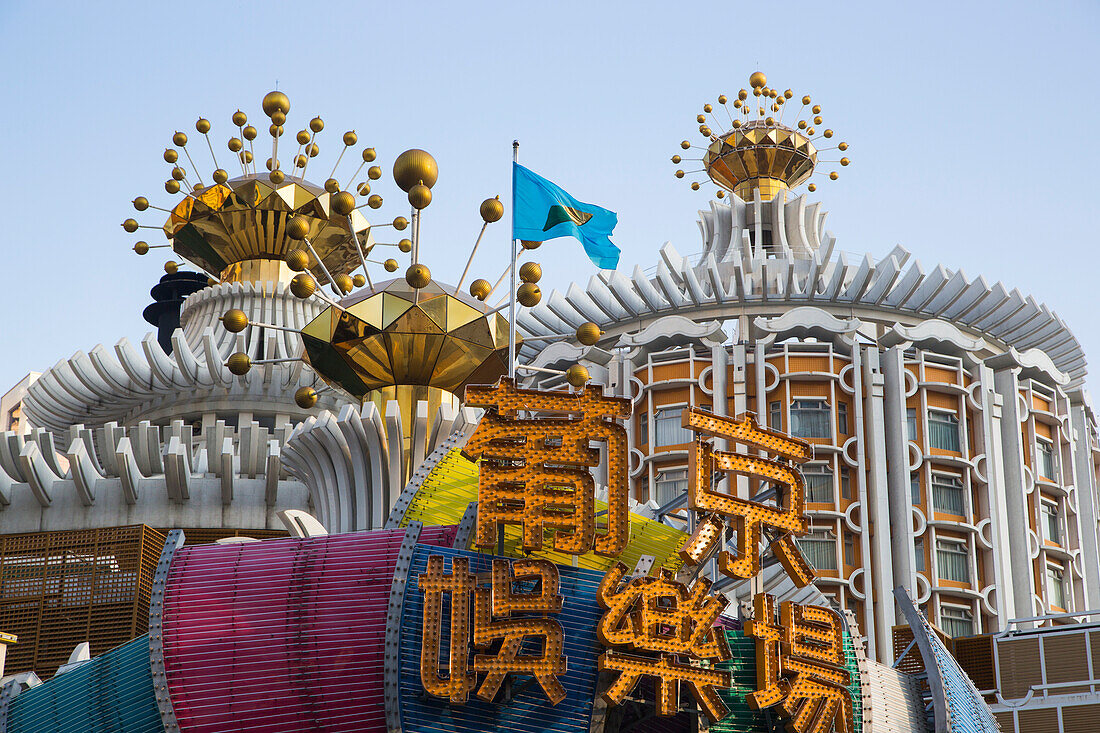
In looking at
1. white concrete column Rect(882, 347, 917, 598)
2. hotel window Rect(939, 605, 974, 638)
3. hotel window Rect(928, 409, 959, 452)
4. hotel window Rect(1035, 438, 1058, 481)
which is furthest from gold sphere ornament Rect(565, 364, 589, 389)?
hotel window Rect(1035, 438, 1058, 481)

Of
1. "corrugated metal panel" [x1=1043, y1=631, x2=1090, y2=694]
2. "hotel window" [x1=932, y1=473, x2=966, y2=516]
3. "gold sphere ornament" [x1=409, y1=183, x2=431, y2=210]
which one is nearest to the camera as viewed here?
"gold sphere ornament" [x1=409, y1=183, x2=431, y2=210]

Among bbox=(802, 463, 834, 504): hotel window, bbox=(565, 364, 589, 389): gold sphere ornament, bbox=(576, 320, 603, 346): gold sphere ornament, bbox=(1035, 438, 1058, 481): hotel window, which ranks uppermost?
bbox=(1035, 438, 1058, 481): hotel window

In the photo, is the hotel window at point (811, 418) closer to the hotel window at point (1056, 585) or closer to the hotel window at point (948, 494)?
the hotel window at point (948, 494)

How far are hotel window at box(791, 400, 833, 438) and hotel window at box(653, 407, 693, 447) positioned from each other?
307 centimetres

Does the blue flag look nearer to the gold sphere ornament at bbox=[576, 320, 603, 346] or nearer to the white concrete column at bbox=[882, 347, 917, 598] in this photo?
the gold sphere ornament at bbox=[576, 320, 603, 346]

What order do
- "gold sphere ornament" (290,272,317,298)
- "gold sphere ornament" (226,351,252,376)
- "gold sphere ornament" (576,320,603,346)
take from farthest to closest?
"gold sphere ornament" (226,351,252,376)
"gold sphere ornament" (576,320,603,346)
"gold sphere ornament" (290,272,317,298)

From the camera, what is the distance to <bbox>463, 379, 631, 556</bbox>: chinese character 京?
66.2ft

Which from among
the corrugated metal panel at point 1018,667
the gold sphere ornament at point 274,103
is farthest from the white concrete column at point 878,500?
the gold sphere ornament at point 274,103

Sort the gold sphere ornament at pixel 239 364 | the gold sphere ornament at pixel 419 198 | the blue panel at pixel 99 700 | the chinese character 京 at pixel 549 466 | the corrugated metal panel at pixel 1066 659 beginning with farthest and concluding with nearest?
the corrugated metal panel at pixel 1066 659 < the gold sphere ornament at pixel 239 364 < the gold sphere ornament at pixel 419 198 < the chinese character 京 at pixel 549 466 < the blue panel at pixel 99 700

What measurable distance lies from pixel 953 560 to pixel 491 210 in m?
24.2

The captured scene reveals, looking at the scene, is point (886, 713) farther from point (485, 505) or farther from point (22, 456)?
point (22, 456)

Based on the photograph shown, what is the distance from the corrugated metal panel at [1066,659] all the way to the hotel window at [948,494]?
43.9 ft

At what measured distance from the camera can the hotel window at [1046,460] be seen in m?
47.7

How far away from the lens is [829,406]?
4528 cm
